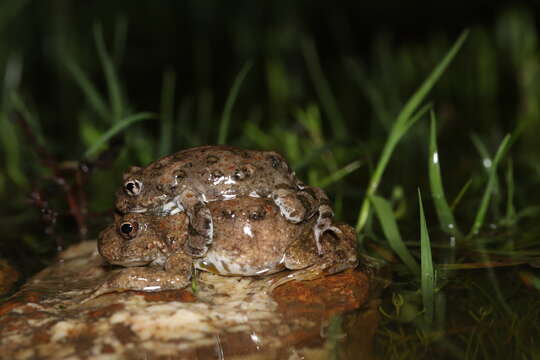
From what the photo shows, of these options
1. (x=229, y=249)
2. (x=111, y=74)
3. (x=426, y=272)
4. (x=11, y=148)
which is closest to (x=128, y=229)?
(x=229, y=249)

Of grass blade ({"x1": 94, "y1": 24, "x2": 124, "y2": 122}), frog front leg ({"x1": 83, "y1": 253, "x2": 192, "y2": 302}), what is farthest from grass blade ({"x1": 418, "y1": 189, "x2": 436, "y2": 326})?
grass blade ({"x1": 94, "y1": 24, "x2": 124, "y2": 122})

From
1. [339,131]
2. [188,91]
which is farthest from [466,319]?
[188,91]

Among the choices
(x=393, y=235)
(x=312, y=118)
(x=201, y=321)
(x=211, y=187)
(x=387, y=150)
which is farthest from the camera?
(x=312, y=118)

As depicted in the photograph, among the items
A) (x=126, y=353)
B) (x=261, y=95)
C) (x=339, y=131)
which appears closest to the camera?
(x=126, y=353)

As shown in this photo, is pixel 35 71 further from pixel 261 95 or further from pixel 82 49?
pixel 261 95

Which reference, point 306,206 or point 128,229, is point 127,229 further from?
point 306,206
